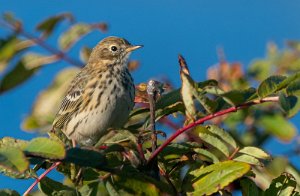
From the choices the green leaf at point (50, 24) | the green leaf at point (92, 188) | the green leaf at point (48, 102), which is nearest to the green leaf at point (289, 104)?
the green leaf at point (92, 188)

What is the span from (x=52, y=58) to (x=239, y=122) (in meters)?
1.86

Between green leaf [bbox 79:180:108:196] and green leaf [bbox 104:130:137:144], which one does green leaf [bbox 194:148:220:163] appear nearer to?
green leaf [bbox 104:130:137:144]

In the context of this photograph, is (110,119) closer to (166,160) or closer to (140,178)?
(166,160)

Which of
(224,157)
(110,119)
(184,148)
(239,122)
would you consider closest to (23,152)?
(184,148)

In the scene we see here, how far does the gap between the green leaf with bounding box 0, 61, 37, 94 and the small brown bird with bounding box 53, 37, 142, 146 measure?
2.95m

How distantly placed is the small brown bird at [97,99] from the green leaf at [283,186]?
272 centimetres

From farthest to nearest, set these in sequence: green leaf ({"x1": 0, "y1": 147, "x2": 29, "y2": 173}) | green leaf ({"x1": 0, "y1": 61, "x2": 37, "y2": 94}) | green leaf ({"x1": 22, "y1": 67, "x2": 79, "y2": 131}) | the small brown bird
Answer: the small brown bird → green leaf ({"x1": 22, "y1": 67, "x2": 79, "y2": 131}) → green leaf ({"x1": 0, "y1": 61, "x2": 37, "y2": 94}) → green leaf ({"x1": 0, "y1": 147, "x2": 29, "y2": 173})

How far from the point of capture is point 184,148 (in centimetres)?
326

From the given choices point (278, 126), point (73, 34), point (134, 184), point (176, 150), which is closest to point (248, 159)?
point (176, 150)

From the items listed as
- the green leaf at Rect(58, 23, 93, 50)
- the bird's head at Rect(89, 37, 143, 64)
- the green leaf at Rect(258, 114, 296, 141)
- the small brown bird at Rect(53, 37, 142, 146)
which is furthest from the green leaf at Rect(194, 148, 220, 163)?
the bird's head at Rect(89, 37, 143, 64)

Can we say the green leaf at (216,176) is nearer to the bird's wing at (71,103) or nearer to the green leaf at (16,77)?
the green leaf at (16,77)

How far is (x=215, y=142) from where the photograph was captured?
316cm

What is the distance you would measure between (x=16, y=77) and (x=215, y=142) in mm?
1021

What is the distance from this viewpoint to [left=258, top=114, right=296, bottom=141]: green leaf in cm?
442
